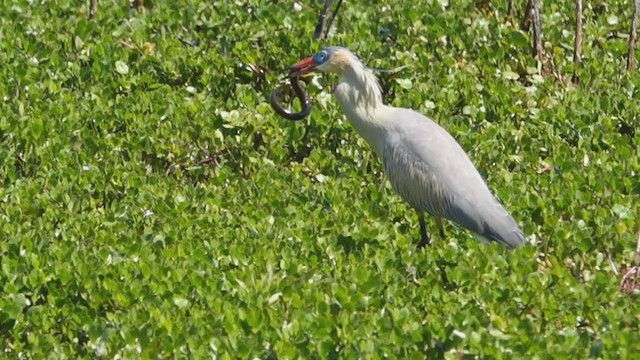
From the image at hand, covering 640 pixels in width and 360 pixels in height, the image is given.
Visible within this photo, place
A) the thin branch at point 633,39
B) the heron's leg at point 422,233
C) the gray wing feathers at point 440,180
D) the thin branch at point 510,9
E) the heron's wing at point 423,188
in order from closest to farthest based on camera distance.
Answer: the gray wing feathers at point 440,180 → the heron's wing at point 423,188 → the heron's leg at point 422,233 → the thin branch at point 633,39 → the thin branch at point 510,9

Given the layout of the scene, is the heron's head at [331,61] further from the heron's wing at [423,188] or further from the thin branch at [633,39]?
the thin branch at [633,39]

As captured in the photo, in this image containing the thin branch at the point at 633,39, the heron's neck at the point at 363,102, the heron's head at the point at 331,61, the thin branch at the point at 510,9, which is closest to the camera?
the heron's neck at the point at 363,102

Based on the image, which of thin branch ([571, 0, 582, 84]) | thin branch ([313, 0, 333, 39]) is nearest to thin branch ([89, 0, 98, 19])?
thin branch ([313, 0, 333, 39])

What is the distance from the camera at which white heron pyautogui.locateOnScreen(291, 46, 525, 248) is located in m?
8.62

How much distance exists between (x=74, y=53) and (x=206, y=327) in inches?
187

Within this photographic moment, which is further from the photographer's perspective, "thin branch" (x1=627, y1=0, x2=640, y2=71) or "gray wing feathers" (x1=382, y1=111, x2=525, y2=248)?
"thin branch" (x1=627, y1=0, x2=640, y2=71)

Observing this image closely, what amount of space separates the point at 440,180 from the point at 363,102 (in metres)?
0.94

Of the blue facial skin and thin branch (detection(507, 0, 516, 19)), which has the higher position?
the blue facial skin

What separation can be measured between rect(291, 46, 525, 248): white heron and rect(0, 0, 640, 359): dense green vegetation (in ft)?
0.67

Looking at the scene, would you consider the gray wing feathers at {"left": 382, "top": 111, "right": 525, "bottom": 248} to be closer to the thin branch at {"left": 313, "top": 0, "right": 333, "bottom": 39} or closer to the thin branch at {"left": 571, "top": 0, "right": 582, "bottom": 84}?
the thin branch at {"left": 313, "top": 0, "right": 333, "bottom": 39}

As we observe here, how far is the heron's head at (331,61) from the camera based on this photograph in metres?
9.70

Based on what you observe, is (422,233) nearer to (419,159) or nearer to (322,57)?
(419,159)

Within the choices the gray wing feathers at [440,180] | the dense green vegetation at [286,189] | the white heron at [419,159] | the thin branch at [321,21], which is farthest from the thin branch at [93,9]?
the gray wing feathers at [440,180]

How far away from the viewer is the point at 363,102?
959 cm
